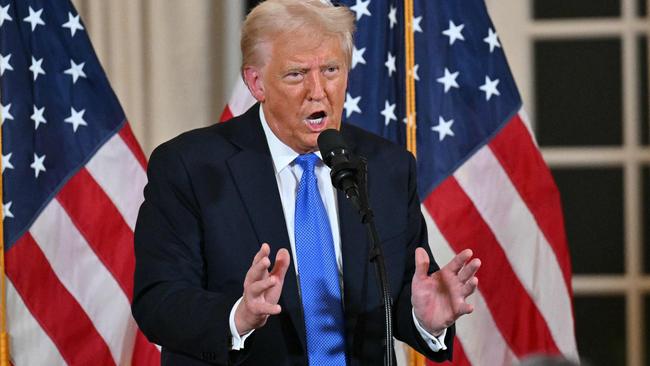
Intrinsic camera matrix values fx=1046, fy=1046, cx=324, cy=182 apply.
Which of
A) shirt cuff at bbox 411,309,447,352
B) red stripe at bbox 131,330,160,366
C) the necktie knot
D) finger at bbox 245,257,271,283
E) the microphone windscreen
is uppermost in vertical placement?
the microphone windscreen

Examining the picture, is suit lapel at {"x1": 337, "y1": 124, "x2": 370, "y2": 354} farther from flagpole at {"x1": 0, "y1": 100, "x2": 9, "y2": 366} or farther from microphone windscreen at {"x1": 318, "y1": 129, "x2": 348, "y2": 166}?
flagpole at {"x1": 0, "y1": 100, "x2": 9, "y2": 366}

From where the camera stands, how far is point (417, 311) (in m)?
2.06

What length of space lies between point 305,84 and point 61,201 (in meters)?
1.33

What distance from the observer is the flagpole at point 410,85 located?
10.6ft

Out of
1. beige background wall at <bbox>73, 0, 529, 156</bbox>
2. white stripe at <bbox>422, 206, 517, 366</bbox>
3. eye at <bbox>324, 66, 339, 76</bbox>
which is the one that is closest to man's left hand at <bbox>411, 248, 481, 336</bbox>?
eye at <bbox>324, 66, 339, 76</bbox>

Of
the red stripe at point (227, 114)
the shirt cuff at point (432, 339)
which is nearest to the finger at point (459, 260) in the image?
the shirt cuff at point (432, 339)

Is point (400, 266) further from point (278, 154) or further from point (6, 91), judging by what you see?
point (6, 91)

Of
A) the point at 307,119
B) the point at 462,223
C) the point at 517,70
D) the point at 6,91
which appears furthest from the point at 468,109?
the point at 6,91

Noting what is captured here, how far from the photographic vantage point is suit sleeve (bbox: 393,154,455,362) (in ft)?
6.97

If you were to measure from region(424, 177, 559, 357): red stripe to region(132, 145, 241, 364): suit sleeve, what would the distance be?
4.23 feet

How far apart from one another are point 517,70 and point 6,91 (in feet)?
5.83

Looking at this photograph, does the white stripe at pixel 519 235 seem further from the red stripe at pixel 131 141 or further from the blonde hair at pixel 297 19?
the blonde hair at pixel 297 19

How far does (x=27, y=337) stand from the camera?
3.20 metres

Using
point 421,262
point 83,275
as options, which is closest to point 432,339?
point 421,262
